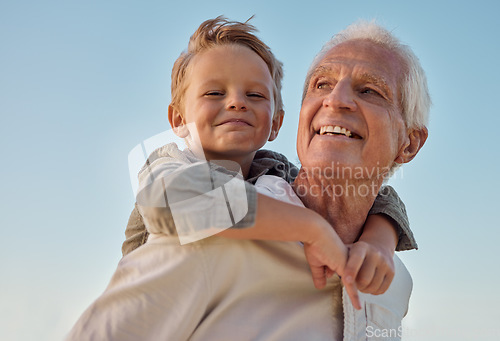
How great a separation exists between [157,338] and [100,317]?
20 cm

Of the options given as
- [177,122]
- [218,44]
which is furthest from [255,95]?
[177,122]

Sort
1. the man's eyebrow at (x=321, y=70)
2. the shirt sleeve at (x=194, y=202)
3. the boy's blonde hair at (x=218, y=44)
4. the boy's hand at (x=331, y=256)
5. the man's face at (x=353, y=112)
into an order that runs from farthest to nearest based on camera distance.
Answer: the boy's blonde hair at (x=218, y=44) → the man's eyebrow at (x=321, y=70) → the man's face at (x=353, y=112) → the boy's hand at (x=331, y=256) → the shirt sleeve at (x=194, y=202)

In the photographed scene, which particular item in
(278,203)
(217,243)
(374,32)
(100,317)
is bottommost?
(100,317)

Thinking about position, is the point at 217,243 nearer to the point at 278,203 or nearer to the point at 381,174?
the point at 278,203

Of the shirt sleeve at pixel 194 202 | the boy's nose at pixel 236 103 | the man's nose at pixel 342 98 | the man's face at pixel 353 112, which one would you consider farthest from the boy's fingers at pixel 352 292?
the boy's nose at pixel 236 103

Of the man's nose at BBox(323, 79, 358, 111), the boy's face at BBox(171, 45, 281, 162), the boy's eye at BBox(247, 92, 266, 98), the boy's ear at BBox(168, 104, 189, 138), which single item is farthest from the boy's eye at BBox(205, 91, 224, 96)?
the man's nose at BBox(323, 79, 358, 111)

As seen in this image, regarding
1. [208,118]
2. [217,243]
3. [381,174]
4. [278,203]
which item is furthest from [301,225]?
[208,118]

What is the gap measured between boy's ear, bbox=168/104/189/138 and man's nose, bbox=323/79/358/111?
100cm

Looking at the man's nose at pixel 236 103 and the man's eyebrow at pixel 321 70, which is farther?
the man's nose at pixel 236 103

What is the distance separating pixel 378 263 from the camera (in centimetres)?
188

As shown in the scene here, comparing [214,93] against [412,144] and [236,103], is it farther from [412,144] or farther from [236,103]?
[412,144]

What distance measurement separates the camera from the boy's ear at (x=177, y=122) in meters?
2.97

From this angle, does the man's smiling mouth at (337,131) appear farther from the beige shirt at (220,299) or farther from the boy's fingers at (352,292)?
the boy's fingers at (352,292)

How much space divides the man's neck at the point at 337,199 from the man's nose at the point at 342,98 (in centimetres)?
33
